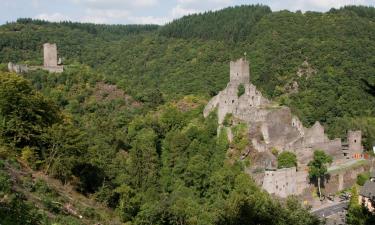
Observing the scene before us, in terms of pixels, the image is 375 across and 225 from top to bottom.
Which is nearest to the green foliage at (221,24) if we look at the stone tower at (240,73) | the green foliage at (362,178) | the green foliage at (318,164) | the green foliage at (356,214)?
the stone tower at (240,73)

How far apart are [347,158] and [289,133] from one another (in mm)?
6939

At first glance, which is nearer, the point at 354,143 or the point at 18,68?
the point at 354,143

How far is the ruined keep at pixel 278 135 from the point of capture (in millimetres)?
39656

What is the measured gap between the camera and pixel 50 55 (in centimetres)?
6919

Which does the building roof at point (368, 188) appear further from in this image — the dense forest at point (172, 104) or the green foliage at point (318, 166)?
the dense forest at point (172, 104)

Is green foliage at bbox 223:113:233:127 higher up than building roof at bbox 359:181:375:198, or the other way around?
green foliage at bbox 223:113:233:127

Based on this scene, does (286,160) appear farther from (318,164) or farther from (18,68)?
(18,68)

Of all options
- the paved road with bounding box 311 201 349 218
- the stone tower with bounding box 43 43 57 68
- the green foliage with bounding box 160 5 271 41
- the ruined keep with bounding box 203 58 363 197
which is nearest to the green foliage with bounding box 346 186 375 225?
the paved road with bounding box 311 201 349 218

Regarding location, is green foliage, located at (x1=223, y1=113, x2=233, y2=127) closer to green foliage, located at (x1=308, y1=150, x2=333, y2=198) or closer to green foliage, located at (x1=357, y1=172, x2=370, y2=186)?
green foliage, located at (x1=308, y1=150, x2=333, y2=198)

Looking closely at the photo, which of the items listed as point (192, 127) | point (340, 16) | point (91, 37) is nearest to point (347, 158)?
point (192, 127)

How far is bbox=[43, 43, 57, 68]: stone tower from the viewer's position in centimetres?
6881

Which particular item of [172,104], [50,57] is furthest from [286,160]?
[50,57]

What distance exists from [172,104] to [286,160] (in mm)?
19220

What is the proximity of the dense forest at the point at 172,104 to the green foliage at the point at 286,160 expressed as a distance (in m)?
2.64
